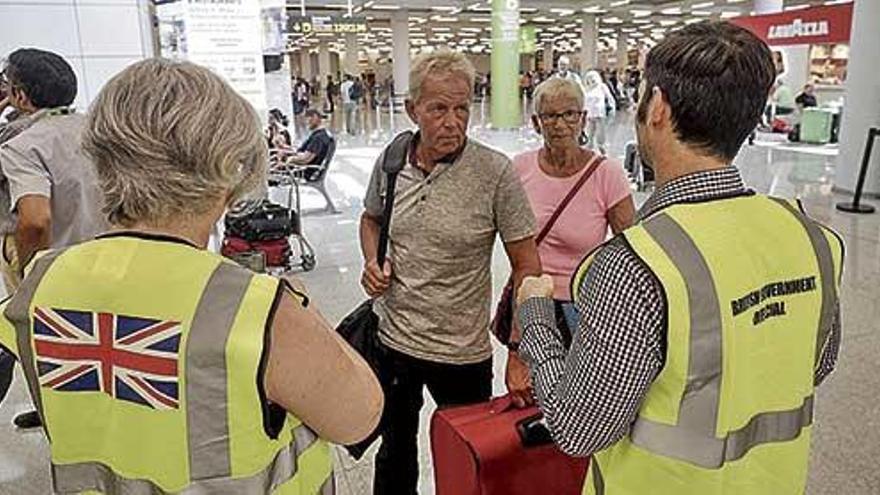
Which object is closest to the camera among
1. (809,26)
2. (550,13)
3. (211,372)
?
(211,372)

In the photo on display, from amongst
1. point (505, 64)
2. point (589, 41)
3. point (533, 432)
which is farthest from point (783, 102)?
point (533, 432)

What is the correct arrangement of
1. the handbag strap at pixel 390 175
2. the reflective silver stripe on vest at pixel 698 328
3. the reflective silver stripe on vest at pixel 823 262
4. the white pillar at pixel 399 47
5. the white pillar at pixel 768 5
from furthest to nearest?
the white pillar at pixel 399 47, the white pillar at pixel 768 5, the handbag strap at pixel 390 175, the reflective silver stripe on vest at pixel 823 262, the reflective silver stripe on vest at pixel 698 328

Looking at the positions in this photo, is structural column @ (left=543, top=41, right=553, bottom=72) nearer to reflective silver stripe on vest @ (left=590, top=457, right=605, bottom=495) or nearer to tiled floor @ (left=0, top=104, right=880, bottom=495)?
tiled floor @ (left=0, top=104, right=880, bottom=495)

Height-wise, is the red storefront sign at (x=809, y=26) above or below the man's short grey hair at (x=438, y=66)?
above

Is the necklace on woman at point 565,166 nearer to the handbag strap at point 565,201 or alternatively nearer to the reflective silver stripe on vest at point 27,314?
the handbag strap at point 565,201

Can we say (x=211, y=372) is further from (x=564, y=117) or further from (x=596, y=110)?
(x=596, y=110)

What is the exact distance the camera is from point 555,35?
39875 millimetres

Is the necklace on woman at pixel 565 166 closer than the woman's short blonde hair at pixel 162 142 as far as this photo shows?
No

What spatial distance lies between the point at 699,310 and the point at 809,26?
12853 millimetres

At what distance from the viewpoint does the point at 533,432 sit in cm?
151

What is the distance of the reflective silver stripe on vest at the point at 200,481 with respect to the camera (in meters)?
0.90

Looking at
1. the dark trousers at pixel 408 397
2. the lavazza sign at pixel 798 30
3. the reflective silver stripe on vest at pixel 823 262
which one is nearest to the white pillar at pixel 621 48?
the lavazza sign at pixel 798 30

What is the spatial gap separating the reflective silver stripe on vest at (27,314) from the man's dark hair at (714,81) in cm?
90

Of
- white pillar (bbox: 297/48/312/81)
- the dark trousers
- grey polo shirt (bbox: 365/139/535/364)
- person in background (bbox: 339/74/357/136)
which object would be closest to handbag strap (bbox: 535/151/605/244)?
grey polo shirt (bbox: 365/139/535/364)
